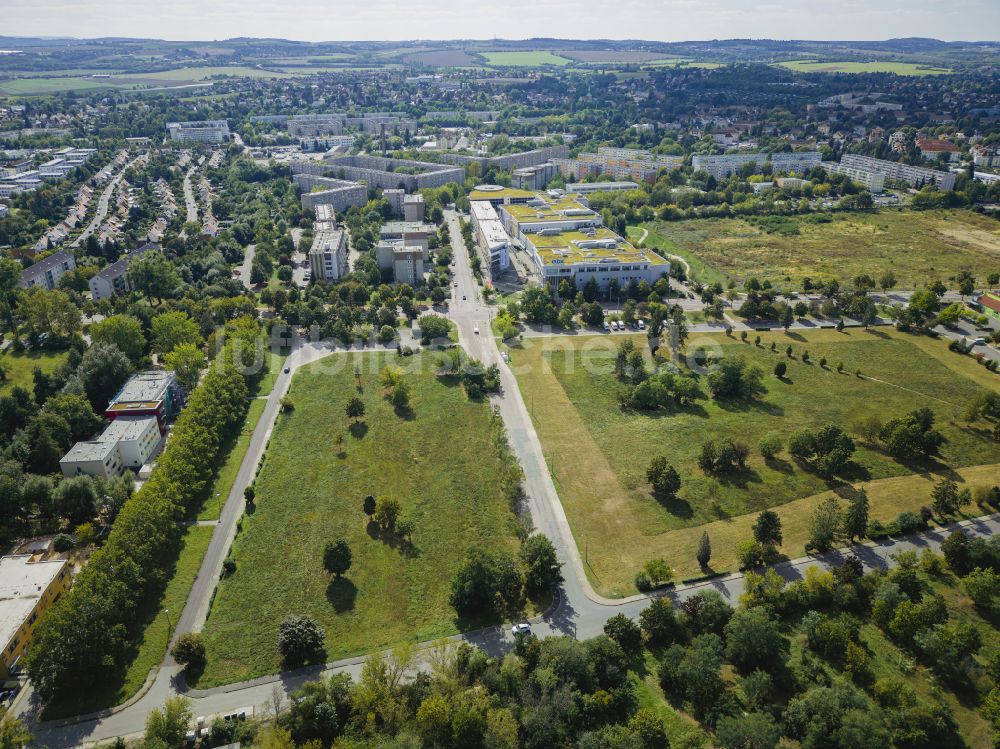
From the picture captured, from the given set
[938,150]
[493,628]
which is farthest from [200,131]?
[938,150]

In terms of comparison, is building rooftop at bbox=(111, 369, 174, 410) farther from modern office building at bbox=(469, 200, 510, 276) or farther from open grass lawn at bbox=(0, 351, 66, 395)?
modern office building at bbox=(469, 200, 510, 276)

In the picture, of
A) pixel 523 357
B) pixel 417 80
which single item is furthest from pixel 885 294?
pixel 417 80

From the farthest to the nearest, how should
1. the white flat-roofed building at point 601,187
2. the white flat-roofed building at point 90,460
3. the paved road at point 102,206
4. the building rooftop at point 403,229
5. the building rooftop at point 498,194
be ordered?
the white flat-roofed building at point 601,187, the building rooftop at point 498,194, the paved road at point 102,206, the building rooftop at point 403,229, the white flat-roofed building at point 90,460

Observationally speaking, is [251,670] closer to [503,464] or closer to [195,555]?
[195,555]

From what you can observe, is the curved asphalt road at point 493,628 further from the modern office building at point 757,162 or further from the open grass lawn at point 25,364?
the modern office building at point 757,162

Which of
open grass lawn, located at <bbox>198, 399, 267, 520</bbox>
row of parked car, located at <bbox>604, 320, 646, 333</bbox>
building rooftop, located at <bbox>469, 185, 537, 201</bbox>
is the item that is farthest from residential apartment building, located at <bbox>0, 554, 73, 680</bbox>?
building rooftop, located at <bbox>469, 185, 537, 201</bbox>

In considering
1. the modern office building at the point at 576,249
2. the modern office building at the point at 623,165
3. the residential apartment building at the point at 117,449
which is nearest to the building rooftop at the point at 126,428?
the residential apartment building at the point at 117,449

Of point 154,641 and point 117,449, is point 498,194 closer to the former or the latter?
point 117,449
